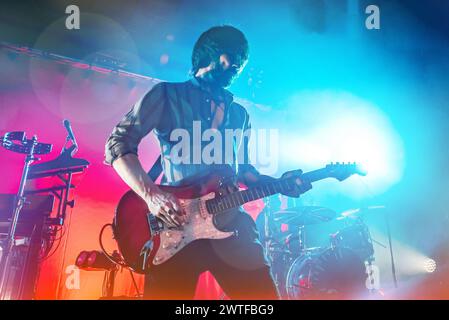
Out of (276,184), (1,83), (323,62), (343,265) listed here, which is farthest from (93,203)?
(323,62)

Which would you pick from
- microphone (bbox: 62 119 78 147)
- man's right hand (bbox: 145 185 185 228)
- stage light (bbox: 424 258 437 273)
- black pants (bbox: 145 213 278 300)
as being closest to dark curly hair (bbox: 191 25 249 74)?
man's right hand (bbox: 145 185 185 228)

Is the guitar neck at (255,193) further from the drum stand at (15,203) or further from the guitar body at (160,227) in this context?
the drum stand at (15,203)

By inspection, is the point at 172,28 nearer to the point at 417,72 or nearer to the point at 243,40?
the point at 243,40

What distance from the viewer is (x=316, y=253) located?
2902 millimetres

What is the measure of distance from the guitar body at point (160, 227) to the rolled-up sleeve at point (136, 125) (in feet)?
0.78

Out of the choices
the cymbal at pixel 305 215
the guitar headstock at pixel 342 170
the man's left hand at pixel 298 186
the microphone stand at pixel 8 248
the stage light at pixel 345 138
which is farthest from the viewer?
the stage light at pixel 345 138

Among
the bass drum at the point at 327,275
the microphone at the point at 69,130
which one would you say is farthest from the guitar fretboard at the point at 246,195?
the microphone at the point at 69,130

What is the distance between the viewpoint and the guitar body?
1.57 m

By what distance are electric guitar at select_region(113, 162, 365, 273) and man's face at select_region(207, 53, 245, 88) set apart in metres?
0.63

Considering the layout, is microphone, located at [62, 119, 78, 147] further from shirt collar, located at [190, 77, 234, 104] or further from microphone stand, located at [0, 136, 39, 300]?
shirt collar, located at [190, 77, 234, 104]

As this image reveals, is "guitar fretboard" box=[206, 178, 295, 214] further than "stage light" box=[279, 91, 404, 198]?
No

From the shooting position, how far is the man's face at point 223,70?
76.7 inches

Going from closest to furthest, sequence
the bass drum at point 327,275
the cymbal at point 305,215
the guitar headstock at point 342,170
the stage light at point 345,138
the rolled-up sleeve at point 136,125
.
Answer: the rolled-up sleeve at point 136,125 → the guitar headstock at point 342,170 → the bass drum at point 327,275 → the cymbal at point 305,215 → the stage light at point 345,138

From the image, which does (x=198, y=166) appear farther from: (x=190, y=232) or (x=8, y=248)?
(x=8, y=248)
